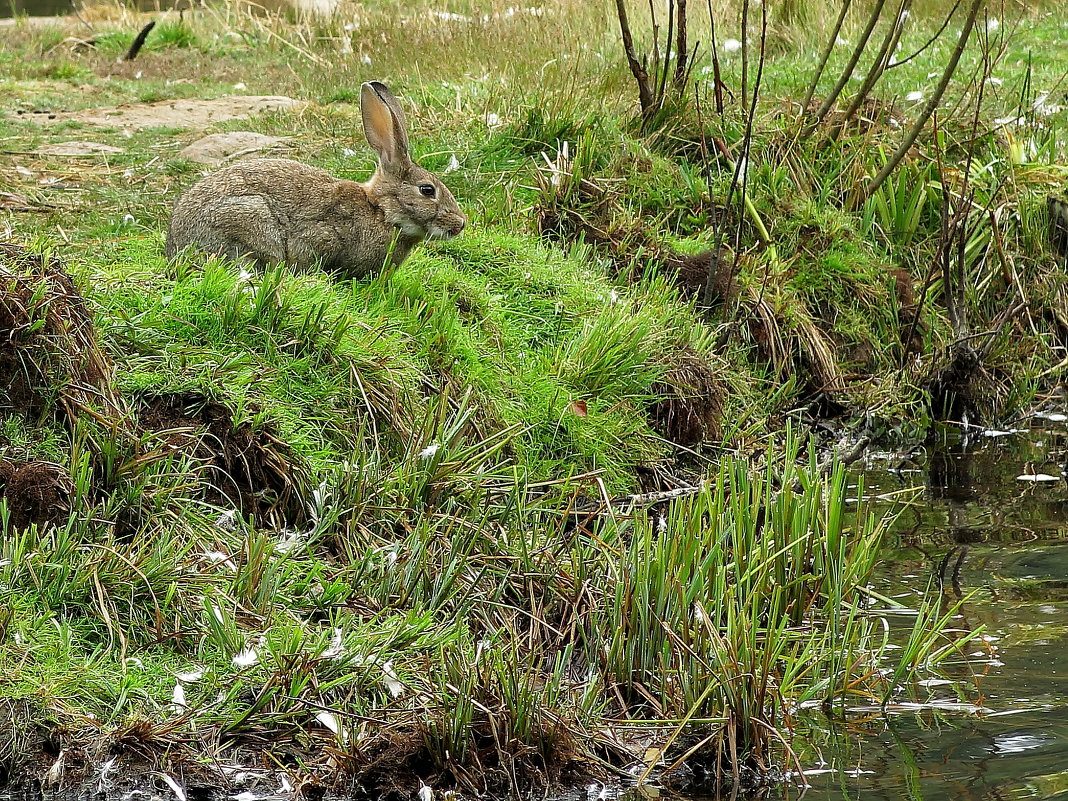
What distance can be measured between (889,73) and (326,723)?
7.92 m

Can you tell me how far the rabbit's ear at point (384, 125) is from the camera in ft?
22.0

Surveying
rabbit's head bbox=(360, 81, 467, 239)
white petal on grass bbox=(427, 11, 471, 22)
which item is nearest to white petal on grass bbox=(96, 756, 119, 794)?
rabbit's head bbox=(360, 81, 467, 239)

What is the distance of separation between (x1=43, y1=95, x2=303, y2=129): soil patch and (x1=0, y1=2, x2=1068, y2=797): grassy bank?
0.38 feet

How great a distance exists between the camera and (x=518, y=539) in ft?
17.0

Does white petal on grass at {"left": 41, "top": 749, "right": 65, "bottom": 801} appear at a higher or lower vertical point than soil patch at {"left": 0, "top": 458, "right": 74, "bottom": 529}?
lower

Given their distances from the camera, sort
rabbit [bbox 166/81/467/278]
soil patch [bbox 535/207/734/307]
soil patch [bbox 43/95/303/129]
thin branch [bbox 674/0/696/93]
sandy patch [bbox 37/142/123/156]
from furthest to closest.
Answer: soil patch [bbox 43/95/303/129]
sandy patch [bbox 37/142/123/156]
thin branch [bbox 674/0/696/93]
soil patch [bbox 535/207/734/307]
rabbit [bbox 166/81/467/278]

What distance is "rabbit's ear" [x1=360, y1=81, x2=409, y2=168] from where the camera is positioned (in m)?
6.71

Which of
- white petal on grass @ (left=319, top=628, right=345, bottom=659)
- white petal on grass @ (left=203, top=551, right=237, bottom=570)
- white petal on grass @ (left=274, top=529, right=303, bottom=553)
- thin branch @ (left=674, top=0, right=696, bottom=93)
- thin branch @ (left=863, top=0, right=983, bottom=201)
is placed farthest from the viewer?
thin branch @ (left=674, top=0, right=696, bottom=93)

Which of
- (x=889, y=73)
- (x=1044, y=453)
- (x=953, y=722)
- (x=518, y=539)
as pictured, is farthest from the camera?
(x=889, y=73)

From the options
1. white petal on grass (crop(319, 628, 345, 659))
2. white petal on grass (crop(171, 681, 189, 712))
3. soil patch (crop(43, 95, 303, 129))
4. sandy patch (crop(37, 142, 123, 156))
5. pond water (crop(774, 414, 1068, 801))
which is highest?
soil patch (crop(43, 95, 303, 129))

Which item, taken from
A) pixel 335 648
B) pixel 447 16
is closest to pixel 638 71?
pixel 447 16

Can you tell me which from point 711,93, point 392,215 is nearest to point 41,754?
point 392,215

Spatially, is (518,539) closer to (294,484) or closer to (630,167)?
(294,484)

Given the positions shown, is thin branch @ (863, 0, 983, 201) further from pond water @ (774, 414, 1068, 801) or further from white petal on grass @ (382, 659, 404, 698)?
white petal on grass @ (382, 659, 404, 698)
